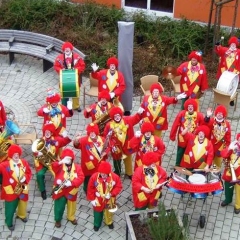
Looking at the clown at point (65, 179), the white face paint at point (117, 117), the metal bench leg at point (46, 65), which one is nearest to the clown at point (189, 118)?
the white face paint at point (117, 117)

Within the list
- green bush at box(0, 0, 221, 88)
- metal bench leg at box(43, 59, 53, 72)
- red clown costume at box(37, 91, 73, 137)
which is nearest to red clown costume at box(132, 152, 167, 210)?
red clown costume at box(37, 91, 73, 137)

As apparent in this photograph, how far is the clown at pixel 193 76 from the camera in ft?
39.2

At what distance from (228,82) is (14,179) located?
530cm

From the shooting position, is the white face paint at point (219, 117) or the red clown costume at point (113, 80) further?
the red clown costume at point (113, 80)

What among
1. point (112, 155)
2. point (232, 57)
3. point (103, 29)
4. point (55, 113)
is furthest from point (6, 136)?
point (103, 29)

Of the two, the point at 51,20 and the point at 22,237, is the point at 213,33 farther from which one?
the point at 22,237

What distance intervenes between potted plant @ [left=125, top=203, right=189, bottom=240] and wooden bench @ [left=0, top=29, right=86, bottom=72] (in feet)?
20.1

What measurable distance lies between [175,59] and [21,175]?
6.65 metres

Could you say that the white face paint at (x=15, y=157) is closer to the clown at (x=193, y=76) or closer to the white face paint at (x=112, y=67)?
the white face paint at (x=112, y=67)

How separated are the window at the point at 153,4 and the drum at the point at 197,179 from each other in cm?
760

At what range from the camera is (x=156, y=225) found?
8719 millimetres

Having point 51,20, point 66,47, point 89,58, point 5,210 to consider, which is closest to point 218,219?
point 5,210

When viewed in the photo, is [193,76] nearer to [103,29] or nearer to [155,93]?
[155,93]

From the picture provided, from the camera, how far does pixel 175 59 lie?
48.1 ft
